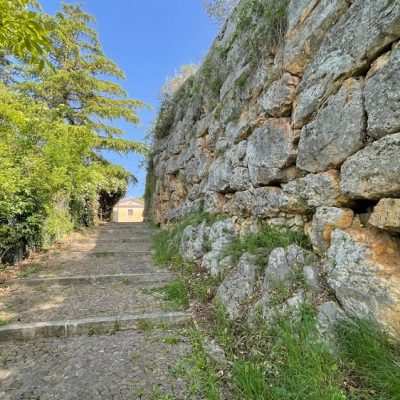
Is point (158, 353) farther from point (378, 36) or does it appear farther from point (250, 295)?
point (378, 36)

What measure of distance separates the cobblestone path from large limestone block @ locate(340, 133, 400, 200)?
1.95m

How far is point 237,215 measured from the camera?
404 centimetres

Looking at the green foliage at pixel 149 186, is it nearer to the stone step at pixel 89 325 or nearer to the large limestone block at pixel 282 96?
the large limestone block at pixel 282 96

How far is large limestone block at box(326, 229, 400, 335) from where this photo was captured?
1.66m

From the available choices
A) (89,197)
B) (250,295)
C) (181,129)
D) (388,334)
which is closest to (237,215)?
(250,295)

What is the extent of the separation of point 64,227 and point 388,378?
6507 millimetres

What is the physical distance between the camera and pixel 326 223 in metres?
2.32

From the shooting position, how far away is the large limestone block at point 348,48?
1.93 metres

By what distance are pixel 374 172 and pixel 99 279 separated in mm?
3768

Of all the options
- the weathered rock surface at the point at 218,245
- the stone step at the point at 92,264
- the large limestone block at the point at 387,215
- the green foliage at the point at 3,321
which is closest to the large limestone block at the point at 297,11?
the large limestone block at the point at 387,215

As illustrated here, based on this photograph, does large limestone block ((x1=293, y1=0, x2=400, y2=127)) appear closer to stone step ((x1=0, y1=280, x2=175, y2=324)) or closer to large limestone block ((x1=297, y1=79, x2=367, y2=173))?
large limestone block ((x1=297, y1=79, x2=367, y2=173))

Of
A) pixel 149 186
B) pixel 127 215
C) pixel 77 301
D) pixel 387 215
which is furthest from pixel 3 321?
pixel 127 215

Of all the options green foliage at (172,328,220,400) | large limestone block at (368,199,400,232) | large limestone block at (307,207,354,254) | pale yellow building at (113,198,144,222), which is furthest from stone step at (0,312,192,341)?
pale yellow building at (113,198,144,222)

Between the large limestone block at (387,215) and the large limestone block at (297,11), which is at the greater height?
the large limestone block at (297,11)
